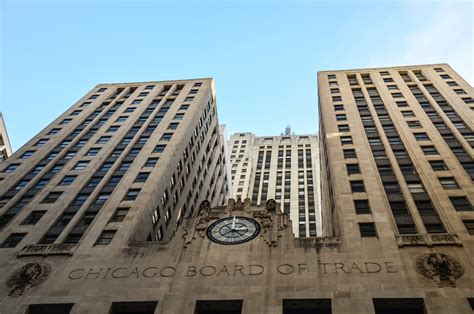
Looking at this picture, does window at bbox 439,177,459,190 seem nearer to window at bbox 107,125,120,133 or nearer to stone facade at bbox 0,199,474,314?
stone facade at bbox 0,199,474,314

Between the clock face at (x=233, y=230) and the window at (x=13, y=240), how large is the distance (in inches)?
703

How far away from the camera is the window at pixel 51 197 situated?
44531 millimetres

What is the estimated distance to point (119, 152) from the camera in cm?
5397

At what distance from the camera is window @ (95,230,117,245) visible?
37750mm

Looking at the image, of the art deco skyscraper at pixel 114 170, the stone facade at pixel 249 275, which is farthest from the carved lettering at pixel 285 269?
the art deco skyscraper at pixel 114 170

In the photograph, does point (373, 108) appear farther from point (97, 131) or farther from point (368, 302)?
point (97, 131)

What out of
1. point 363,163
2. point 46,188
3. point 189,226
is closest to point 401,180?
point 363,163

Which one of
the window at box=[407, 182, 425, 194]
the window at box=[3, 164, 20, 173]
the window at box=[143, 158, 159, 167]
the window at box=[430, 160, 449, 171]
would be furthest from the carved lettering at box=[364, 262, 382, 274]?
the window at box=[3, 164, 20, 173]

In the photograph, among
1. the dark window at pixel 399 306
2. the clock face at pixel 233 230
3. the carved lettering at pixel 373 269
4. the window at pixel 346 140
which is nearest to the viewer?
the dark window at pixel 399 306

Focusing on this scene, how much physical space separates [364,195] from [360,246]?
749 cm

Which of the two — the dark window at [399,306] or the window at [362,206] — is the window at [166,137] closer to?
the window at [362,206]

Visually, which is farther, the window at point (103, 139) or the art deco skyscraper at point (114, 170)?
the window at point (103, 139)

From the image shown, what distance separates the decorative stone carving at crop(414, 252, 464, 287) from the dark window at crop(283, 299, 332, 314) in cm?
738

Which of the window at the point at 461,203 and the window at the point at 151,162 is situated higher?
the window at the point at 151,162
